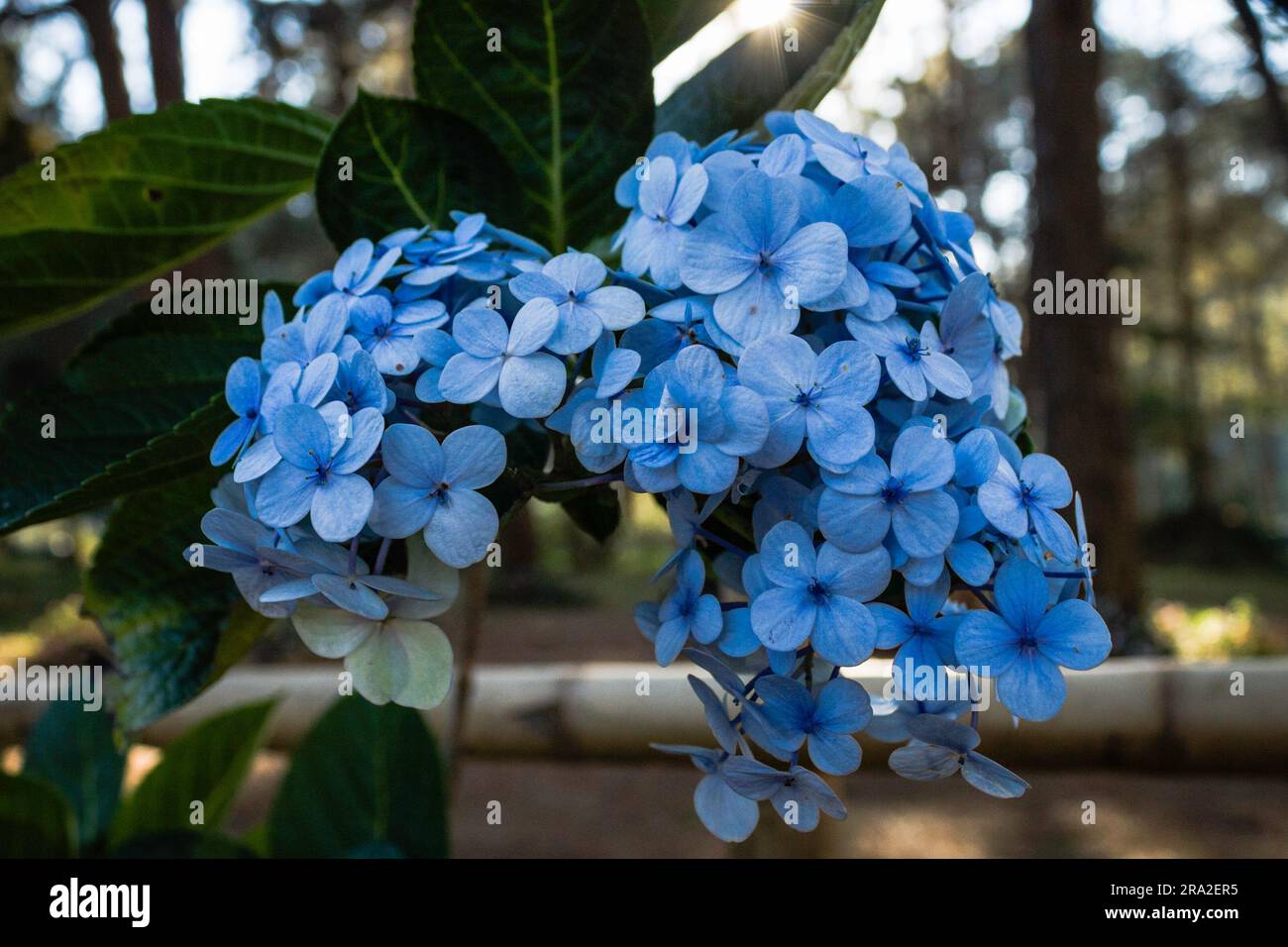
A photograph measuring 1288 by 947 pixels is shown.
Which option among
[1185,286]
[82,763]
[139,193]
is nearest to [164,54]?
[82,763]

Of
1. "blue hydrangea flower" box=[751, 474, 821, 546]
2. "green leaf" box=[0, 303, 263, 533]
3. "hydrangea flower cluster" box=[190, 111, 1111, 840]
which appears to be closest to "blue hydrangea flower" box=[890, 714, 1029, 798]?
"hydrangea flower cluster" box=[190, 111, 1111, 840]

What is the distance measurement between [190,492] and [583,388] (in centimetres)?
35

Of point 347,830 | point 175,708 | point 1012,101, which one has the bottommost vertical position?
point 347,830

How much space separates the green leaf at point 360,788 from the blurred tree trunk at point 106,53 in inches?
157

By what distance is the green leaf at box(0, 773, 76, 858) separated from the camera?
0.99 meters

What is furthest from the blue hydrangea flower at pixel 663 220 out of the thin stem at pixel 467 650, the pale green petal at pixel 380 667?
the thin stem at pixel 467 650

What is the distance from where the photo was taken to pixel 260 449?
409 millimetres

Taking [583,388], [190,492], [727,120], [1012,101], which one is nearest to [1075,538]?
[583,388]

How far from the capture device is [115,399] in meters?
0.64

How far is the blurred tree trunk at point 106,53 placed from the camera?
13.6 feet

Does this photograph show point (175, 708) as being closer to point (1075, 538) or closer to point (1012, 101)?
point (1075, 538)

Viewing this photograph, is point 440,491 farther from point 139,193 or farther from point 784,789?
point 139,193

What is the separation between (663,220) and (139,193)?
453 mm

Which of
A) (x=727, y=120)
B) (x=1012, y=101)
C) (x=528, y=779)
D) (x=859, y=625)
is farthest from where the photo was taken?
(x=1012, y=101)
